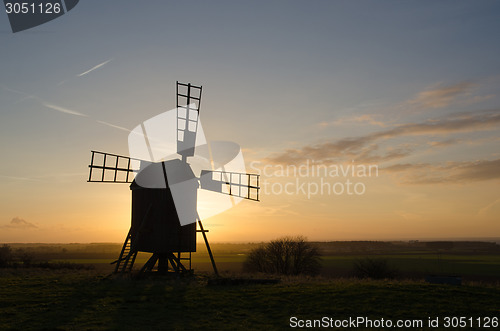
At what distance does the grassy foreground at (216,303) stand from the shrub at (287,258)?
72.6 feet

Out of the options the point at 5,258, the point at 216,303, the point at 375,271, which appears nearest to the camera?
the point at 216,303

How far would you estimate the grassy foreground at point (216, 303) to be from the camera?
14.2 meters

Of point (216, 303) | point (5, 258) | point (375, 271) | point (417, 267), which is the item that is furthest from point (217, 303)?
point (417, 267)

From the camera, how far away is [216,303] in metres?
17.5

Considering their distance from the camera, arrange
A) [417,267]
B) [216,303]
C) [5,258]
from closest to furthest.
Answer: [216,303] < [5,258] < [417,267]

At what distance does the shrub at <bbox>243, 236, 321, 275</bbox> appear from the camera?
44.7 m

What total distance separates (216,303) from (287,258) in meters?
29.0

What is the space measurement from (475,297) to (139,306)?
15066 millimetres

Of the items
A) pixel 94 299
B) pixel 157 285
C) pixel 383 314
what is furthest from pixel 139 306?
pixel 383 314

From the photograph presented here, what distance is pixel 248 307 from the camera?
1694cm

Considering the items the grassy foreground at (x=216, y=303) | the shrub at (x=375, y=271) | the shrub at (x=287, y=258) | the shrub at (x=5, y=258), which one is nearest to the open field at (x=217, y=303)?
the grassy foreground at (x=216, y=303)

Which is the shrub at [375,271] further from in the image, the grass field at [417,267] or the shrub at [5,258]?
the shrub at [5,258]

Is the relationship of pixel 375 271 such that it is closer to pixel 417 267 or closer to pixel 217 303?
pixel 217 303

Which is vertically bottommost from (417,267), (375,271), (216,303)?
(417,267)
